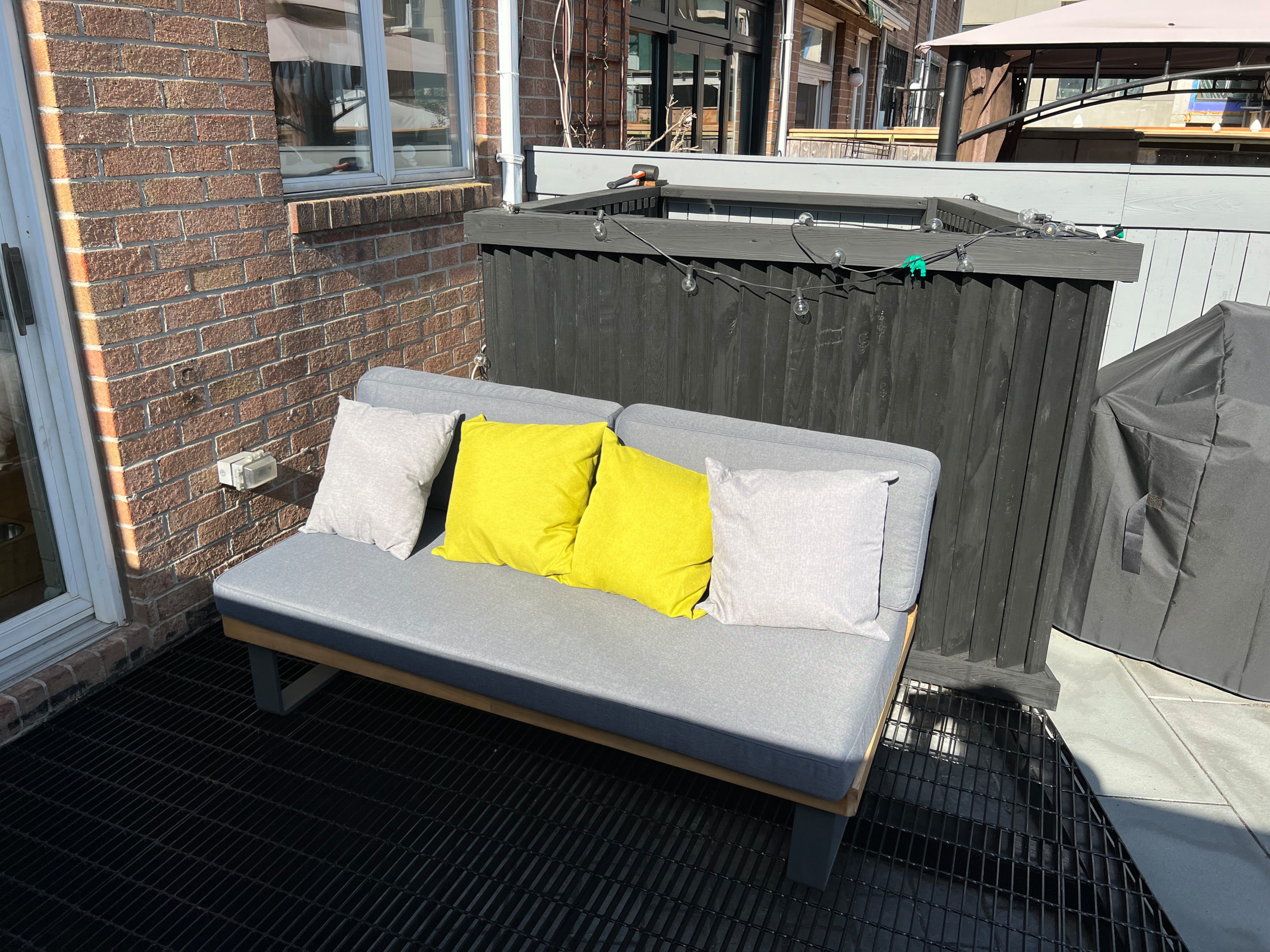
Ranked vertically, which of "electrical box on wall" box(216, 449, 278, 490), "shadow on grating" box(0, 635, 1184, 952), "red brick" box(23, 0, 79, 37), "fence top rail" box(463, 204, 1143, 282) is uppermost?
"red brick" box(23, 0, 79, 37)

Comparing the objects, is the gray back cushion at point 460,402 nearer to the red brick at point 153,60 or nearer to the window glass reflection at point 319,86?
the window glass reflection at point 319,86

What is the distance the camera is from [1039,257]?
2521 millimetres

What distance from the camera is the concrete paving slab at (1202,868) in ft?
7.00

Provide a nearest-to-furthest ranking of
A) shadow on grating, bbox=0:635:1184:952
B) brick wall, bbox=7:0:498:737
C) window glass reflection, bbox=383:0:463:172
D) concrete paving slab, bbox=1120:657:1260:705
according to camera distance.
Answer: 1. shadow on grating, bbox=0:635:1184:952
2. brick wall, bbox=7:0:498:737
3. concrete paving slab, bbox=1120:657:1260:705
4. window glass reflection, bbox=383:0:463:172

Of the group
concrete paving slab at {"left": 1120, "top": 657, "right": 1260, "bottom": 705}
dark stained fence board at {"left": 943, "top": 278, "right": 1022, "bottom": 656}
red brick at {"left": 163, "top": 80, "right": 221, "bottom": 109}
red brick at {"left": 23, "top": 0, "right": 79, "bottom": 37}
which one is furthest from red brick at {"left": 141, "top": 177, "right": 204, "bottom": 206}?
concrete paving slab at {"left": 1120, "top": 657, "right": 1260, "bottom": 705}

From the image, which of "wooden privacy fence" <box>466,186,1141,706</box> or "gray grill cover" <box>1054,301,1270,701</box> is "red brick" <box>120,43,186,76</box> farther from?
"gray grill cover" <box>1054,301,1270,701</box>

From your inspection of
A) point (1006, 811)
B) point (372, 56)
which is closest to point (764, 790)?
point (1006, 811)

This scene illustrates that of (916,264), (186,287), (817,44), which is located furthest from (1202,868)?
(817,44)

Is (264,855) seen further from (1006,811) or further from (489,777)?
(1006,811)

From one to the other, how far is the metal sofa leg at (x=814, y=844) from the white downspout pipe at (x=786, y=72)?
715 centimetres

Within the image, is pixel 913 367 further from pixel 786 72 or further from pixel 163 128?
pixel 786 72

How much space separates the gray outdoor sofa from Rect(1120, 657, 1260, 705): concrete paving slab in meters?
1.09

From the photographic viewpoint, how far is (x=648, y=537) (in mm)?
2541

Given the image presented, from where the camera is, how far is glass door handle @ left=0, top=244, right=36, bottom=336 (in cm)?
255
